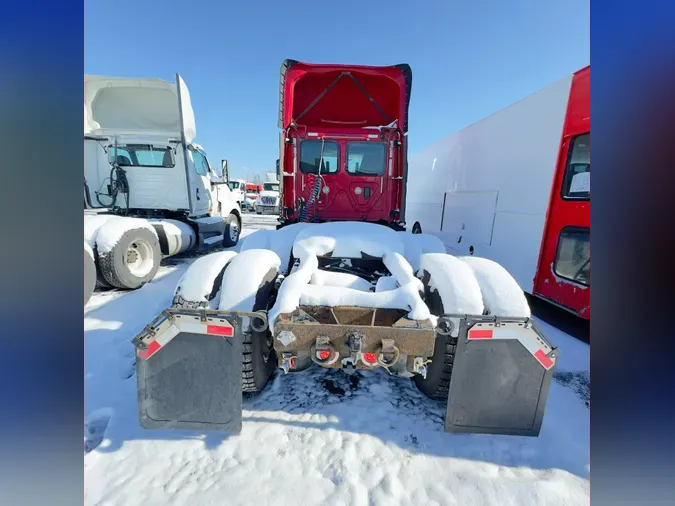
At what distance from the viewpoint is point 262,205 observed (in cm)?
2341

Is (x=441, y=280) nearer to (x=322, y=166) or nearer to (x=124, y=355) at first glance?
(x=124, y=355)

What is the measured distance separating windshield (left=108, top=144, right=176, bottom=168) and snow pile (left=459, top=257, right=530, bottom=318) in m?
7.17

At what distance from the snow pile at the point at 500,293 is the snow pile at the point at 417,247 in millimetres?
675

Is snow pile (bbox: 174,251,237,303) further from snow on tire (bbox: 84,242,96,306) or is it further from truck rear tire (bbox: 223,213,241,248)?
truck rear tire (bbox: 223,213,241,248)

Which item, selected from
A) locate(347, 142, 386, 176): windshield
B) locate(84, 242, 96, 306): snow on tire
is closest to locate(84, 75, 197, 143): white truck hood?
locate(84, 242, 96, 306): snow on tire

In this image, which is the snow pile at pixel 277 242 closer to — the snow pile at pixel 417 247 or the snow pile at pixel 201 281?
the snow pile at pixel 201 281

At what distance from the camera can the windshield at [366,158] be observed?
17.8 feet

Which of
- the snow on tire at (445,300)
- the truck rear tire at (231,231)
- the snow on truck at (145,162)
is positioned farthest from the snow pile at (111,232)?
the snow on tire at (445,300)

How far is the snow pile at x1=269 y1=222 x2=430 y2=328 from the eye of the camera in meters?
2.25

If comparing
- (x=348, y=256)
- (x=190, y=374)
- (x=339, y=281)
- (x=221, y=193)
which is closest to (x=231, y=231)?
(x=221, y=193)

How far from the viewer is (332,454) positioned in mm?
2164
